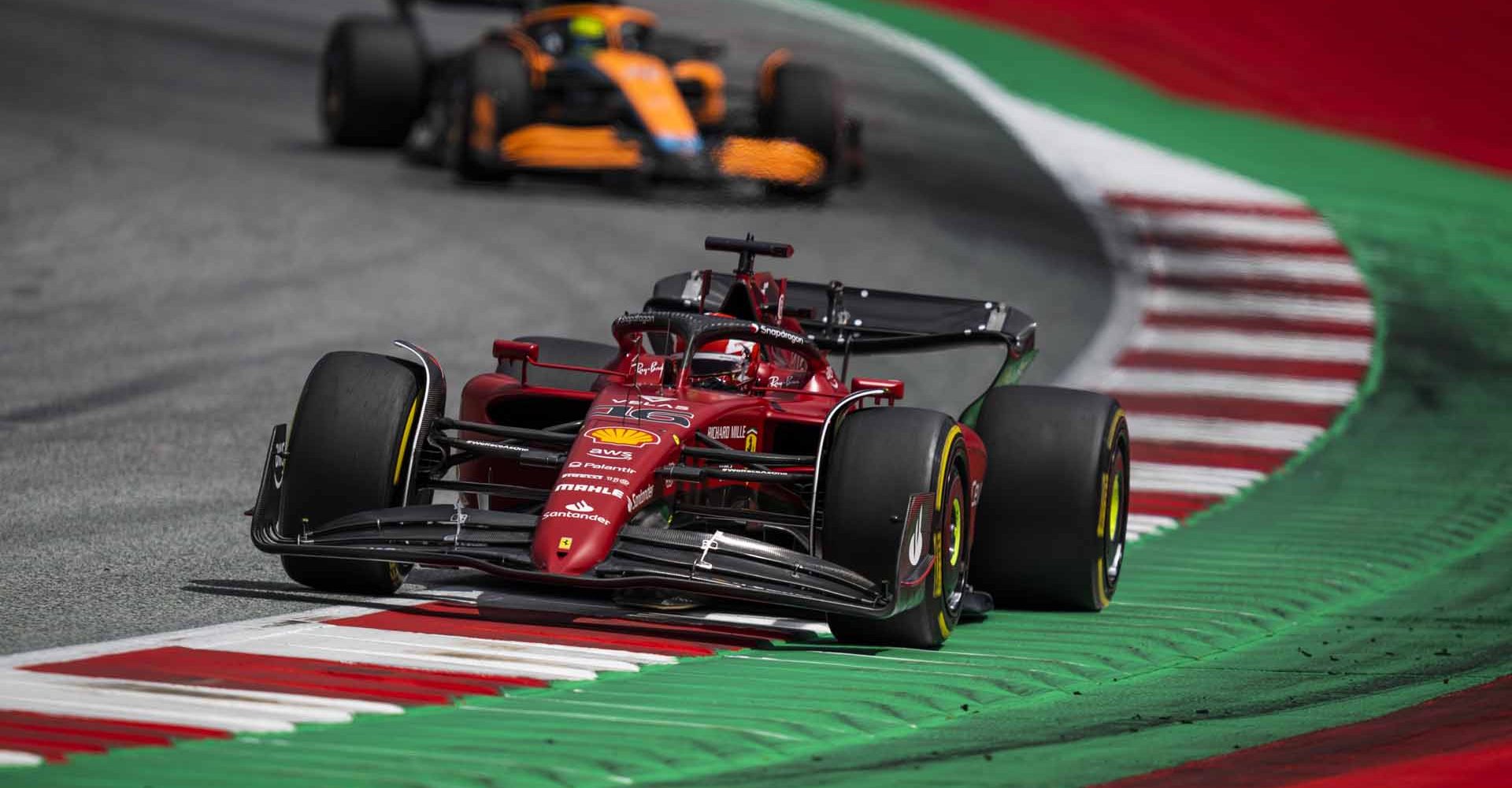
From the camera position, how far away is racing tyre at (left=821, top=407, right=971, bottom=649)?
7.93 m

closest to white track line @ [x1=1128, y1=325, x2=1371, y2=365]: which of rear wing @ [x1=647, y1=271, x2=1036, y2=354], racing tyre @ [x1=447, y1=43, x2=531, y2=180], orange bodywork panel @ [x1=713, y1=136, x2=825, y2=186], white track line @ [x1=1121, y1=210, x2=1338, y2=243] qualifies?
white track line @ [x1=1121, y1=210, x2=1338, y2=243]

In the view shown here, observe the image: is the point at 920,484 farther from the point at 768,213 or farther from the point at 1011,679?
the point at 768,213

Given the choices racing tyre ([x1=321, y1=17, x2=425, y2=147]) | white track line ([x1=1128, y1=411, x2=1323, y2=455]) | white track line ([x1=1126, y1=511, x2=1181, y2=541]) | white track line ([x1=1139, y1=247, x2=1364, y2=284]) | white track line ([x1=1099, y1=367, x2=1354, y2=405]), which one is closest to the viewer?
white track line ([x1=1126, y1=511, x2=1181, y2=541])

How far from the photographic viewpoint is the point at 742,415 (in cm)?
873

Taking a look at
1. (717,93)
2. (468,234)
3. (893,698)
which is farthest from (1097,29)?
(893,698)

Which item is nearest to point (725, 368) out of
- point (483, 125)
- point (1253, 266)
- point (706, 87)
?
point (483, 125)

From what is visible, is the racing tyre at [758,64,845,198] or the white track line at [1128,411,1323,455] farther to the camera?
the racing tyre at [758,64,845,198]

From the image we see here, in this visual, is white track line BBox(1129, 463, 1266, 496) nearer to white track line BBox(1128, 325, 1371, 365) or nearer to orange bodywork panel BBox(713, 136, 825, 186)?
white track line BBox(1128, 325, 1371, 365)

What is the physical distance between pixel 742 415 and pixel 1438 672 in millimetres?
2624

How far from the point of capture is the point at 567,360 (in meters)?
9.99

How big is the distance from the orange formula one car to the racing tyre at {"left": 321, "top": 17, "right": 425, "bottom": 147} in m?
0.02

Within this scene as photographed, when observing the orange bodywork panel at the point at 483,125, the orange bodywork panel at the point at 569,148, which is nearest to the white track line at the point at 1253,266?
the orange bodywork panel at the point at 569,148

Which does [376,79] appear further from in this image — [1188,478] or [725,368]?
[725,368]

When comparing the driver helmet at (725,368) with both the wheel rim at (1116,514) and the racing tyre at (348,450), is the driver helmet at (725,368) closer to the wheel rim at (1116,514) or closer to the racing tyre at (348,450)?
the racing tyre at (348,450)
